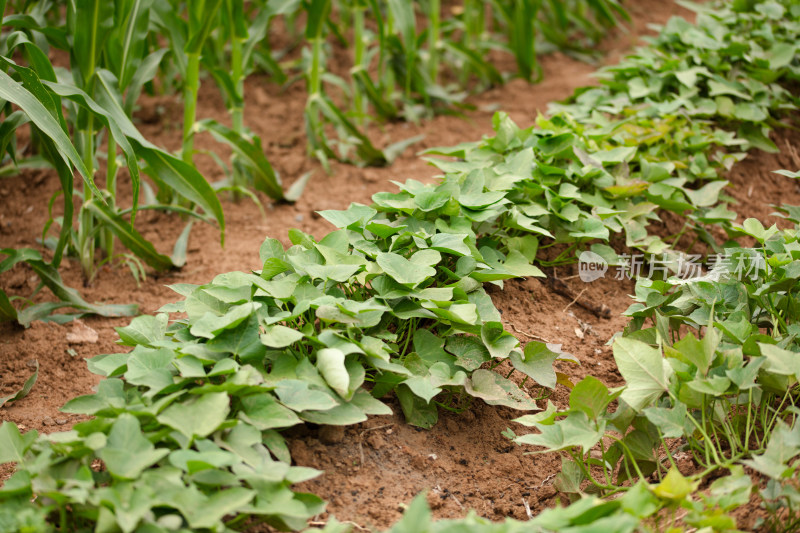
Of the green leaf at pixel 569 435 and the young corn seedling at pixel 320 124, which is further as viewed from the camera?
the young corn seedling at pixel 320 124

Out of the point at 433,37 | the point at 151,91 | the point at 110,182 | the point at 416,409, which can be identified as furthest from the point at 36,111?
the point at 433,37

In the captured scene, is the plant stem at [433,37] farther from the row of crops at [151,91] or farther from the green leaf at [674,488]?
the green leaf at [674,488]

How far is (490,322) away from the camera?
156 cm

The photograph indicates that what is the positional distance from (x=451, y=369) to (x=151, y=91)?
2.57m

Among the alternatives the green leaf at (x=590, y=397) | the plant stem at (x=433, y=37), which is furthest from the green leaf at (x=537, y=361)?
the plant stem at (x=433, y=37)

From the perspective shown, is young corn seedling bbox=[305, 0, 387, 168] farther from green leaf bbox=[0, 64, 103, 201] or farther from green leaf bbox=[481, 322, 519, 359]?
green leaf bbox=[481, 322, 519, 359]

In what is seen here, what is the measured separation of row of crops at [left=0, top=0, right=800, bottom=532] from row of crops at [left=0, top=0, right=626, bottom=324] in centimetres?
75

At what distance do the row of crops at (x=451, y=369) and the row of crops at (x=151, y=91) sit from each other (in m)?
0.75

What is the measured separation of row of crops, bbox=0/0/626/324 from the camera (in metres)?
2.12

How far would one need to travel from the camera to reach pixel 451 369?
1.58 m

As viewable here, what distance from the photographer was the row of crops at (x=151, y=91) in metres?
2.12

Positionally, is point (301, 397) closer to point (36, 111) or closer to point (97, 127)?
point (36, 111)

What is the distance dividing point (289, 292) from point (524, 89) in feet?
9.90

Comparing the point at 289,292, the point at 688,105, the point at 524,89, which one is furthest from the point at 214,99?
the point at 289,292
